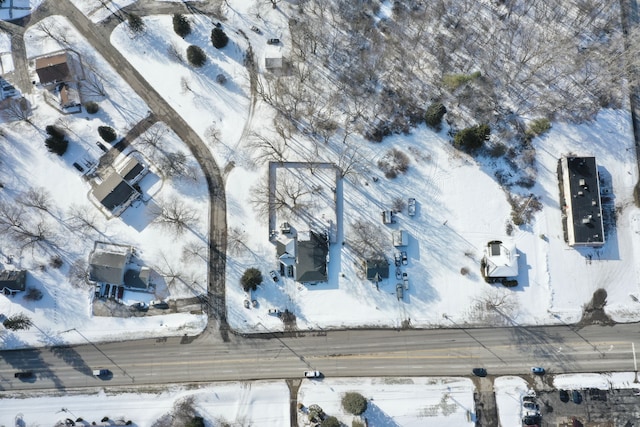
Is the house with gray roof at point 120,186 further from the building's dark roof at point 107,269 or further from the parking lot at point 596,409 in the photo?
the parking lot at point 596,409

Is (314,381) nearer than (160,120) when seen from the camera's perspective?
Yes

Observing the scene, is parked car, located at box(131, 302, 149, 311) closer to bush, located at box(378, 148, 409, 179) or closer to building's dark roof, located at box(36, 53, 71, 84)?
building's dark roof, located at box(36, 53, 71, 84)

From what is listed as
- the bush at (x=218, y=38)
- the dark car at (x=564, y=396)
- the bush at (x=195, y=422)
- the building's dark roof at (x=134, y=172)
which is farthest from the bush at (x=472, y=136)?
the bush at (x=195, y=422)

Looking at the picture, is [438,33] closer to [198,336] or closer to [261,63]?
[261,63]

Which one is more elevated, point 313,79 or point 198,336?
point 313,79

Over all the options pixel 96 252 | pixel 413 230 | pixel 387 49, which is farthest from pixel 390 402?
pixel 387 49

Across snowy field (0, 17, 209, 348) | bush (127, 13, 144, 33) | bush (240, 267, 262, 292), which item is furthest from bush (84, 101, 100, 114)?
bush (240, 267, 262, 292)

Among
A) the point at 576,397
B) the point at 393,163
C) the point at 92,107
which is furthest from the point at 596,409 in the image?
the point at 92,107

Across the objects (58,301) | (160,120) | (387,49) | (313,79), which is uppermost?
(387,49)
